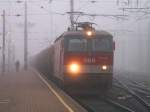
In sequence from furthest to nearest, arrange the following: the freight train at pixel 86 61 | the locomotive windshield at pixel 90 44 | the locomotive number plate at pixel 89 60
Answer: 1. the locomotive windshield at pixel 90 44
2. the locomotive number plate at pixel 89 60
3. the freight train at pixel 86 61

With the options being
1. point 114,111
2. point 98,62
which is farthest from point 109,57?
point 114,111

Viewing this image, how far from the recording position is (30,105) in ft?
62.8

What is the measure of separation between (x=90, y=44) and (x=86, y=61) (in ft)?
3.48

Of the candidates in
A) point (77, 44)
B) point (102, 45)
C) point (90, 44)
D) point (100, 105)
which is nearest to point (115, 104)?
point (100, 105)

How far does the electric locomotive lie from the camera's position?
2431 cm

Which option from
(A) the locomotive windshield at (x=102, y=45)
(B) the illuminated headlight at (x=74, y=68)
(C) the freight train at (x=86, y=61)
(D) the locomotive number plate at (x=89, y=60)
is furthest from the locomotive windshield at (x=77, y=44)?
(B) the illuminated headlight at (x=74, y=68)

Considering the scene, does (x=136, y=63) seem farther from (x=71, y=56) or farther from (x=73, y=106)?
(x=73, y=106)

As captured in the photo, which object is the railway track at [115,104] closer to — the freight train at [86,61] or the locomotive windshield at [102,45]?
the freight train at [86,61]

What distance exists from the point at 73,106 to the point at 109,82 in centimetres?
628

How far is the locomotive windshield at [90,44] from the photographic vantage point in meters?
25.0

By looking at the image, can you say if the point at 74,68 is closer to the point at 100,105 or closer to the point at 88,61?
the point at 88,61

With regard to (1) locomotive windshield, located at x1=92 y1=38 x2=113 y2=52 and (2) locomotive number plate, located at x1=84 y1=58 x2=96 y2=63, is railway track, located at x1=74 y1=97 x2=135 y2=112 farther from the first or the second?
(1) locomotive windshield, located at x1=92 y1=38 x2=113 y2=52

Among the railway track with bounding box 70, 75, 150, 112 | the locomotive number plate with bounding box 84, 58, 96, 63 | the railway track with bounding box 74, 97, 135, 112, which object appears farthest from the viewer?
the locomotive number plate with bounding box 84, 58, 96, 63

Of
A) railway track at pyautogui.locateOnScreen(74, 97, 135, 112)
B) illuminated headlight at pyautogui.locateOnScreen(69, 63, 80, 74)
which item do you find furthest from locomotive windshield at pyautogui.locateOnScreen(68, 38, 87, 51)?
railway track at pyautogui.locateOnScreen(74, 97, 135, 112)
